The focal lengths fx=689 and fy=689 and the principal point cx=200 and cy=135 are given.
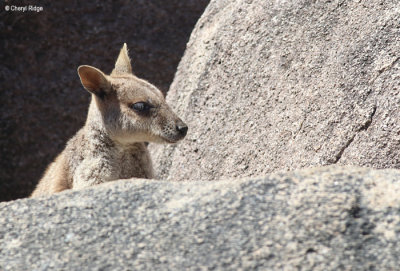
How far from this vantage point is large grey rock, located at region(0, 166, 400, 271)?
12.6 feet

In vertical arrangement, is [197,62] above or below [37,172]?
above

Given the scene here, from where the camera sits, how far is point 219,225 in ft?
13.4

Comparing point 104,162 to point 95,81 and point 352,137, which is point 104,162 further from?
point 352,137

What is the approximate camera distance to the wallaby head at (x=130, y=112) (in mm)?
6938

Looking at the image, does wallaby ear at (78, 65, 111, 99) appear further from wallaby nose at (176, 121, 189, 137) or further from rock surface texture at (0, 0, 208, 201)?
rock surface texture at (0, 0, 208, 201)

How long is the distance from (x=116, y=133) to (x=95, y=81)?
22.5 inches

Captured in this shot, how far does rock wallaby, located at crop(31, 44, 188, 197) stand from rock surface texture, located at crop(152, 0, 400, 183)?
0.60 metres

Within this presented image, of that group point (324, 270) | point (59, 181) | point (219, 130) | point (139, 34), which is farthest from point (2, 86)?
point (324, 270)

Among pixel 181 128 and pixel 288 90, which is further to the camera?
pixel 181 128

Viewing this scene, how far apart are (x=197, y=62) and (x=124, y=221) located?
13.4 feet

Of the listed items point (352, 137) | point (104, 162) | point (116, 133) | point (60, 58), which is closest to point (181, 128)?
point (116, 133)

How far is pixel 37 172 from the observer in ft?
30.7

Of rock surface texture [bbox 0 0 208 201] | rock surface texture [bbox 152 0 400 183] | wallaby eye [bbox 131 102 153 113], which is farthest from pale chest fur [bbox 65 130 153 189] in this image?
rock surface texture [bbox 0 0 208 201]

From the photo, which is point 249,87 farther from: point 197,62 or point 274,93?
point 197,62
